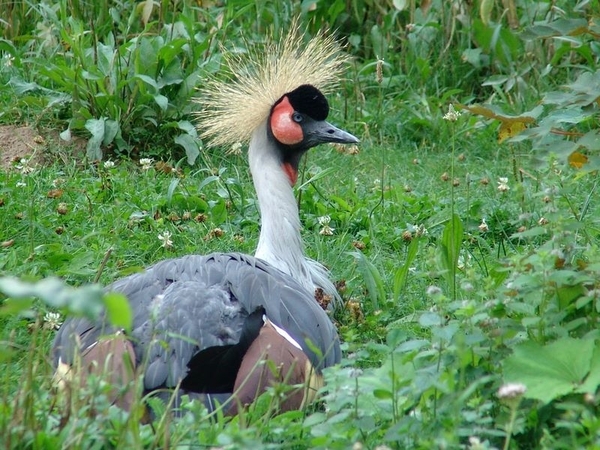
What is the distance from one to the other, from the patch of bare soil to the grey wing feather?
1.87m

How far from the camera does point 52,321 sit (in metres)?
3.38

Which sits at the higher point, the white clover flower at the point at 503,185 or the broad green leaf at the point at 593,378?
the broad green leaf at the point at 593,378

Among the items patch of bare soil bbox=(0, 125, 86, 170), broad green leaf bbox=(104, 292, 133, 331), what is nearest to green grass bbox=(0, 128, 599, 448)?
patch of bare soil bbox=(0, 125, 86, 170)

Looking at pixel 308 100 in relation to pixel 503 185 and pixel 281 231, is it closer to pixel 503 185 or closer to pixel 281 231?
pixel 281 231

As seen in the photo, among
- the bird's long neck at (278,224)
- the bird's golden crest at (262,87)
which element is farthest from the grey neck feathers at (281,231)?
the bird's golden crest at (262,87)

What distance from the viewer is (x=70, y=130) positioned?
204 inches

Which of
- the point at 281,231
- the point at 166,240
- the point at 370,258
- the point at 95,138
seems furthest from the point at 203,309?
the point at 95,138

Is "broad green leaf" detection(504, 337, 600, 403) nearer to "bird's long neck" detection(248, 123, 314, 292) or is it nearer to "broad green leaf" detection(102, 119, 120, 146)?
"bird's long neck" detection(248, 123, 314, 292)

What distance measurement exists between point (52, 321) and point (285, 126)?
3.88ft

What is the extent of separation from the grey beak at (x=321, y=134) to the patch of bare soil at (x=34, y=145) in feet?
5.13

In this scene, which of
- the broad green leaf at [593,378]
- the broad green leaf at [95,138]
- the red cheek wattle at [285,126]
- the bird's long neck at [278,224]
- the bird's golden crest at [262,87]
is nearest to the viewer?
the broad green leaf at [593,378]

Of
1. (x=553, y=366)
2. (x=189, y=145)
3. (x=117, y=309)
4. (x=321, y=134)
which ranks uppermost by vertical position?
(x=117, y=309)

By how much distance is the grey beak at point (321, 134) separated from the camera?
160 inches

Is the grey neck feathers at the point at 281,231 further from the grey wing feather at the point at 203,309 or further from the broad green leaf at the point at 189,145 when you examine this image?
the broad green leaf at the point at 189,145
